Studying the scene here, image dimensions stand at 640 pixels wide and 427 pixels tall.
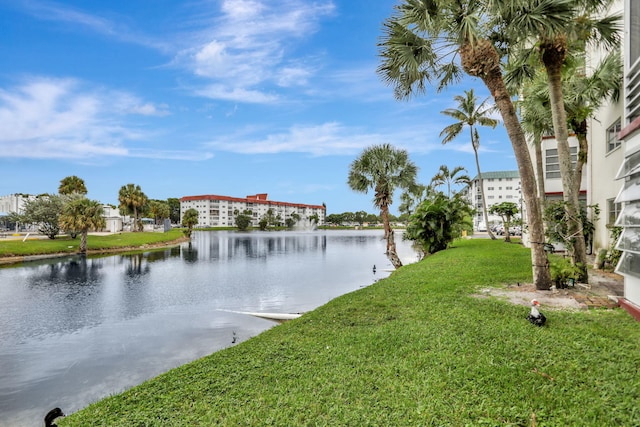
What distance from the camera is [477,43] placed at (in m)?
8.50

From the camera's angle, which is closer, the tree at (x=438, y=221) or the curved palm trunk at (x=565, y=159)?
the curved palm trunk at (x=565, y=159)

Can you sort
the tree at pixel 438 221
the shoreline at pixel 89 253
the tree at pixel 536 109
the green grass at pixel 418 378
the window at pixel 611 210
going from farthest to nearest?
the shoreline at pixel 89 253 < the tree at pixel 438 221 < the tree at pixel 536 109 < the window at pixel 611 210 < the green grass at pixel 418 378

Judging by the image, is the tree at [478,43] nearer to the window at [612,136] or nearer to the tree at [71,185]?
the window at [612,136]

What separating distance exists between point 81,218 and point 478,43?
40.8 meters

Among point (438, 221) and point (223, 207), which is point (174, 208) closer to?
point (223, 207)

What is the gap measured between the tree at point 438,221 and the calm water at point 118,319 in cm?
369

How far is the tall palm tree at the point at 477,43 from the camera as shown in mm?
8312

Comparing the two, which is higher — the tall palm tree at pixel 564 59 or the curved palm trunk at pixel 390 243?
the tall palm tree at pixel 564 59

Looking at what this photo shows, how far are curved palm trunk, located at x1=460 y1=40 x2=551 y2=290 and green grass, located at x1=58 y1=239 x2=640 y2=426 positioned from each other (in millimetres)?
2135

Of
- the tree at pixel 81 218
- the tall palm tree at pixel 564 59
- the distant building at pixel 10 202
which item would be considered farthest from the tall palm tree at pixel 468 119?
the distant building at pixel 10 202

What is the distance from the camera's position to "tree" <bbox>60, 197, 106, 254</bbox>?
35.7 m

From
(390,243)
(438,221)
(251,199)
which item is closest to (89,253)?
(390,243)

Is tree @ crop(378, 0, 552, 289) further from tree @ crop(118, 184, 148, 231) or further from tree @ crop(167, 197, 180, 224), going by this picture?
tree @ crop(167, 197, 180, 224)

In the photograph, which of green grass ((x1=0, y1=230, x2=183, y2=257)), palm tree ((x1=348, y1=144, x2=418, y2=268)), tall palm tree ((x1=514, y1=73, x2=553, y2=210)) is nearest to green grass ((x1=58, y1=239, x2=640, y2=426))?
tall palm tree ((x1=514, y1=73, x2=553, y2=210))
